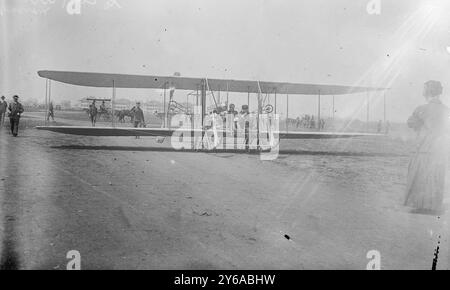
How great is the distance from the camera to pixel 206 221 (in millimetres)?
4141

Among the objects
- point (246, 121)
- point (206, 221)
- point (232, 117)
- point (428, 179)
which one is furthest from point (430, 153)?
point (232, 117)

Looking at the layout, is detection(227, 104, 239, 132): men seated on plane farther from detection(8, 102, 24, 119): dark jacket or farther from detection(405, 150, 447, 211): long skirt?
detection(405, 150, 447, 211): long skirt

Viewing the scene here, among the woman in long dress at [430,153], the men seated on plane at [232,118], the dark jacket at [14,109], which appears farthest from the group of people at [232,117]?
the woman in long dress at [430,153]

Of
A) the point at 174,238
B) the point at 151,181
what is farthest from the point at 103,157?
the point at 174,238

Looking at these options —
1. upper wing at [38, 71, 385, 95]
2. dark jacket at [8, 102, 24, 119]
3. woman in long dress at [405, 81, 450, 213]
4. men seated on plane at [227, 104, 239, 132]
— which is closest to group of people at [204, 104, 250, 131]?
men seated on plane at [227, 104, 239, 132]

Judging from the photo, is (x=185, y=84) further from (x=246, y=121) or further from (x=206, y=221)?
(x=206, y=221)

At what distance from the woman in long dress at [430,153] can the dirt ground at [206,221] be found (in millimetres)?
324

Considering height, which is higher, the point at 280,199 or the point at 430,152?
the point at 430,152

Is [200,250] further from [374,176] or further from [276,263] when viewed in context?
[374,176]

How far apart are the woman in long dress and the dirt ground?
1.06 ft

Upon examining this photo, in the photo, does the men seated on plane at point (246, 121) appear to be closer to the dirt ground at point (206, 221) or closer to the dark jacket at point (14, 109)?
the dirt ground at point (206, 221)

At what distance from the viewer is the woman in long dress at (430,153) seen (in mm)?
4602

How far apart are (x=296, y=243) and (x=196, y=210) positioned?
160 cm
